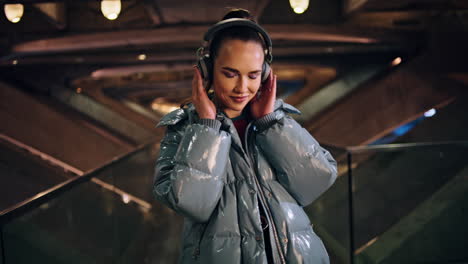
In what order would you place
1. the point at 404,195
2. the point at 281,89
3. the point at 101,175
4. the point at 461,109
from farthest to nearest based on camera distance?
the point at 281,89 → the point at 461,109 → the point at 404,195 → the point at 101,175

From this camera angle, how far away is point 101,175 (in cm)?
371

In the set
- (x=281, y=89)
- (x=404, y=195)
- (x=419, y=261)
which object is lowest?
(x=419, y=261)

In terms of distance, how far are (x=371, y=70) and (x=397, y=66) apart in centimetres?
194

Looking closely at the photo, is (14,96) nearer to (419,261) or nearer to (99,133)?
(99,133)

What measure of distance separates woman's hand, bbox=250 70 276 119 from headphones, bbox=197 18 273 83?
0.04 m

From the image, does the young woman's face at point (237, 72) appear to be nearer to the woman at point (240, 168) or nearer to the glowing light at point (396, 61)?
the woman at point (240, 168)

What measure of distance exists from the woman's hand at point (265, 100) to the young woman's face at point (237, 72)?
0.13 ft

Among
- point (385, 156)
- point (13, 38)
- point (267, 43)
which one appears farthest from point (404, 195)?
point (13, 38)

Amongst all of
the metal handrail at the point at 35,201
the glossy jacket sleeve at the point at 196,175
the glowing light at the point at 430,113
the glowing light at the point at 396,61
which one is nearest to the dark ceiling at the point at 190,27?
the glowing light at the point at 396,61

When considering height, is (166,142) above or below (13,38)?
below

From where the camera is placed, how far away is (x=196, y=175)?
1410mm

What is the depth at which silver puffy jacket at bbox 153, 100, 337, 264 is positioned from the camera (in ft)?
4.61

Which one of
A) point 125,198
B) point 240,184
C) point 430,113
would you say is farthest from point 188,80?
point 240,184

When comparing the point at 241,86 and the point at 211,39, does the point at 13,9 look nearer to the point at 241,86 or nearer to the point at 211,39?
the point at 211,39
